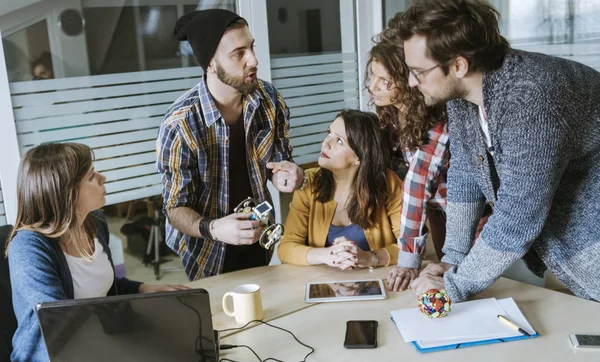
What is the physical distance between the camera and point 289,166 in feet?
7.22

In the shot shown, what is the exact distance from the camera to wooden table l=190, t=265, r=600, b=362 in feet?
4.53

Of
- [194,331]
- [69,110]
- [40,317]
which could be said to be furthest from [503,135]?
[69,110]

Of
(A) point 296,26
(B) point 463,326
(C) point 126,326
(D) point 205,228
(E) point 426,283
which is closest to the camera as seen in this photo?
(C) point 126,326

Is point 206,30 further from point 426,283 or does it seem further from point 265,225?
point 426,283

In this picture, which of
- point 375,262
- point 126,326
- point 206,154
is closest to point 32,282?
point 126,326

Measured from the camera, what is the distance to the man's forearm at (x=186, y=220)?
207 centimetres

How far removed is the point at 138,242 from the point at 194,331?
2265 millimetres

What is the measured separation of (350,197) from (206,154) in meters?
0.56

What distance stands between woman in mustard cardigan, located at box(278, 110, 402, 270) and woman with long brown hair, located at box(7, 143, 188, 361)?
2.10 ft

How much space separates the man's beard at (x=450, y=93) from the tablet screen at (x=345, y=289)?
1.94 ft

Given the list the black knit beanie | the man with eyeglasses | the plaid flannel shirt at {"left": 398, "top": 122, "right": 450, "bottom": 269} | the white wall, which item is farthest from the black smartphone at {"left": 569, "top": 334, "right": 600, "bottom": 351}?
the white wall

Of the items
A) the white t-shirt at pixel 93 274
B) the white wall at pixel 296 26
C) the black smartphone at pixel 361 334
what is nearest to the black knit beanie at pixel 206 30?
the white t-shirt at pixel 93 274

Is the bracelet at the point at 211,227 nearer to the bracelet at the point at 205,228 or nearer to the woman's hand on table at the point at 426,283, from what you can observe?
the bracelet at the point at 205,228

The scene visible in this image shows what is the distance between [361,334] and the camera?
58.6 inches
